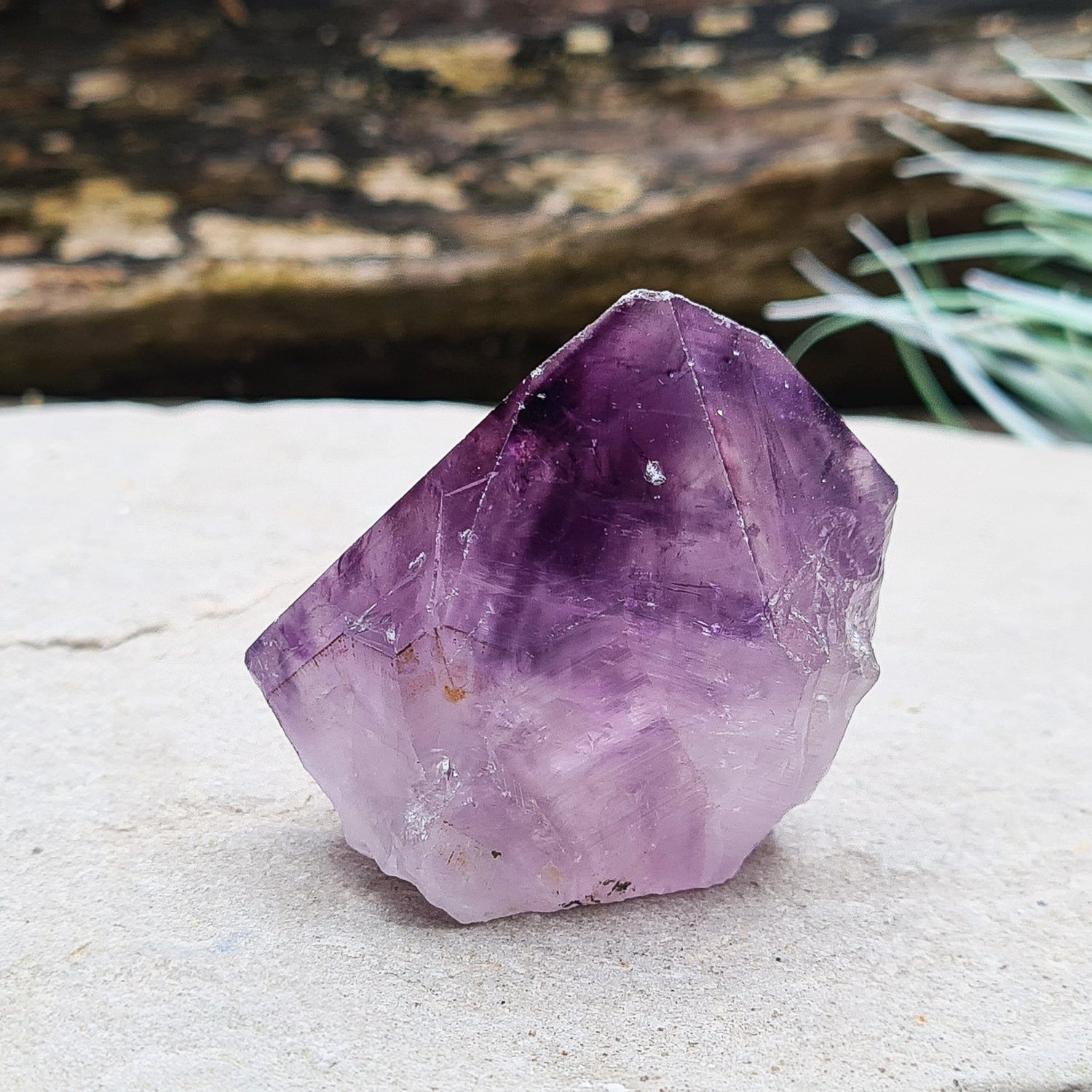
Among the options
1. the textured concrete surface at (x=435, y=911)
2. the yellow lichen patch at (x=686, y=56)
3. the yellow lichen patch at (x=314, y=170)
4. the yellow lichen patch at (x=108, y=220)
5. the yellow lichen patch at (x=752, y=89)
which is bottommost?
the textured concrete surface at (x=435, y=911)

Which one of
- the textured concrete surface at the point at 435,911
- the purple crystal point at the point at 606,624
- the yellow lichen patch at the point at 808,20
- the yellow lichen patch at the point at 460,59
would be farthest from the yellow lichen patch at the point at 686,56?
the purple crystal point at the point at 606,624

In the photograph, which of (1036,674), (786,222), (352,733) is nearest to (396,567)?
(352,733)

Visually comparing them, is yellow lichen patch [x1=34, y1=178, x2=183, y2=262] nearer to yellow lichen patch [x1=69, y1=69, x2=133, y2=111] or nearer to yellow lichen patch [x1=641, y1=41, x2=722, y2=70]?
yellow lichen patch [x1=69, y1=69, x2=133, y2=111]

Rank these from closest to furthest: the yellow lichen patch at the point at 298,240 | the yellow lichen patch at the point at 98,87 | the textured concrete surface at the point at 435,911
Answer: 1. the textured concrete surface at the point at 435,911
2. the yellow lichen patch at the point at 98,87
3. the yellow lichen patch at the point at 298,240

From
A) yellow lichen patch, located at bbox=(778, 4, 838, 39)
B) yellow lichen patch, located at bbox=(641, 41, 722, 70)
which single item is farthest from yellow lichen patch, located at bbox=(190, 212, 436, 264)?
yellow lichen patch, located at bbox=(778, 4, 838, 39)

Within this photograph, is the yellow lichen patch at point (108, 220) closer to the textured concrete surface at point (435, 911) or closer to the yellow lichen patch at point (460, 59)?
the yellow lichen patch at point (460, 59)

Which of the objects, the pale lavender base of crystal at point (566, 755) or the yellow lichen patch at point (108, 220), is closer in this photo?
the pale lavender base of crystal at point (566, 755)

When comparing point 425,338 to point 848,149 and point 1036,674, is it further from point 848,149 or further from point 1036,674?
point 1036,674
